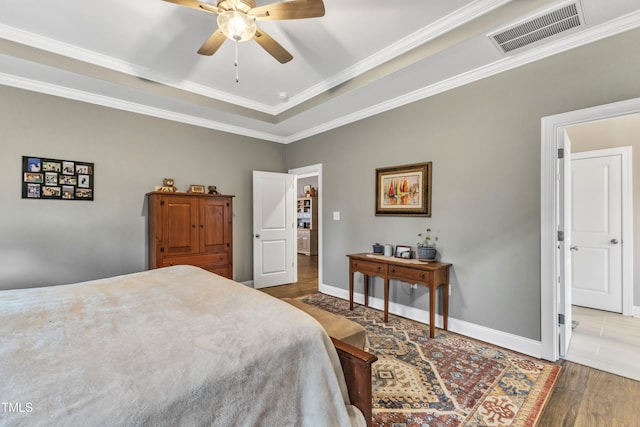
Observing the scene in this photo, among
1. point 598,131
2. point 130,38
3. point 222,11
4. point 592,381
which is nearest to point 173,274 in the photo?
point 222,11

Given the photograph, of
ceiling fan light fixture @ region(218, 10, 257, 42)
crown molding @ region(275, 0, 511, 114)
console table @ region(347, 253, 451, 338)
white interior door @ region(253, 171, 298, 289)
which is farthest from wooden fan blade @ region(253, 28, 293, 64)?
white interior door @ region(253, 171, 298, 289)

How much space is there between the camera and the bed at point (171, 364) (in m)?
0.86

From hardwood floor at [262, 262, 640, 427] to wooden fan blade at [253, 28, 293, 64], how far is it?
9.95 feet

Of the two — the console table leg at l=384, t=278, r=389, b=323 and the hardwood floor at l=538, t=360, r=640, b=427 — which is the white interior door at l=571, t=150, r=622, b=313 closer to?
the hardwood floor at l=538, t=360, r=640, b=427

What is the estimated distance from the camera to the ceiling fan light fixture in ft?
6.40

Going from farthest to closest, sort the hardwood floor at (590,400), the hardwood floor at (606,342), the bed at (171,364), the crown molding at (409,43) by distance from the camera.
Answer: the hardwood floor at (606,342) < the crown molding at (409,43) < the hardwood floor at (590,400) < the bed at (171,364)

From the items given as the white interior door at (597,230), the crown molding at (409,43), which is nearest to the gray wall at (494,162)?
the crown molding at (409,43)

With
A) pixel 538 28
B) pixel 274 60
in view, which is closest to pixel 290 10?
pixel 274 60

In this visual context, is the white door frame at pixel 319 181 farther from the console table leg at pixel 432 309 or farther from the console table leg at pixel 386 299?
the console table leg at pixel 432 309

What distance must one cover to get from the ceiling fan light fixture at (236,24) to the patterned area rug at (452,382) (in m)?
2.58

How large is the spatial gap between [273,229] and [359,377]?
3866mm

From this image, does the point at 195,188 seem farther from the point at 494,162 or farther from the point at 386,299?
the point at 494,162

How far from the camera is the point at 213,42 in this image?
2285 mm

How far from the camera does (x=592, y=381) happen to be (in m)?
2.22
